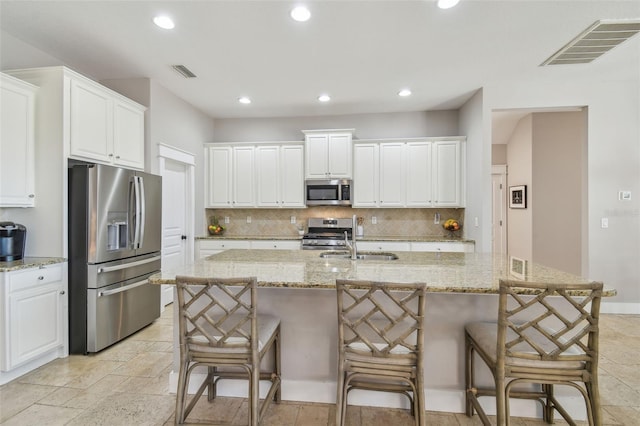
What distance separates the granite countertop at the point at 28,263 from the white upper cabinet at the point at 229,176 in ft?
8.54

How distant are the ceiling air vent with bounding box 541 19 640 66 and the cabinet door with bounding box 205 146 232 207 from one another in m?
4.39

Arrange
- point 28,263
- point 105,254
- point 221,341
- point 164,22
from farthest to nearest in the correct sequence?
point 105,254
point 164,22
point 28,263
point 221,341

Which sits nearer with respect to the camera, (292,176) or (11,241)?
(11,241)

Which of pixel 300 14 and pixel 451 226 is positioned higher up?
pixel 300 14

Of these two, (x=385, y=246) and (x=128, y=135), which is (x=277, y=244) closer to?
(x=385, y=246)

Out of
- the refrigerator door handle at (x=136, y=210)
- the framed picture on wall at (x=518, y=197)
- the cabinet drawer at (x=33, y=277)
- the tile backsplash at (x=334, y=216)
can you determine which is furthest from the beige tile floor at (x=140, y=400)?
the framed picture on wall at (x=518, y=197)

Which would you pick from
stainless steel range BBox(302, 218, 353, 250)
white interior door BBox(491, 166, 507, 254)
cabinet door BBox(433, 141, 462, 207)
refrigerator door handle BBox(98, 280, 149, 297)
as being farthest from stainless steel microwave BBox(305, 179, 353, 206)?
white interior door BBox(491, 166, 507, 254)

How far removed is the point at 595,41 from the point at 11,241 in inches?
210

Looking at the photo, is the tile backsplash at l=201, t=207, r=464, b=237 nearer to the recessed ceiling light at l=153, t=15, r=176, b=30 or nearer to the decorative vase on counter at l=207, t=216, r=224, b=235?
the decorative vase on counter at l=207, t=216, r=224, b=235

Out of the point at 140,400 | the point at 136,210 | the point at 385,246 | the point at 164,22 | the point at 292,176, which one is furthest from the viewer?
the point at 292,176

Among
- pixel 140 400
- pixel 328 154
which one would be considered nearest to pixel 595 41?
pixel 328 154

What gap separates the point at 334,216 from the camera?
17.2ft

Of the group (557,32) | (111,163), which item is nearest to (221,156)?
(111,163)

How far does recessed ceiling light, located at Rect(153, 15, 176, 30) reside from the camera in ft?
8.27
